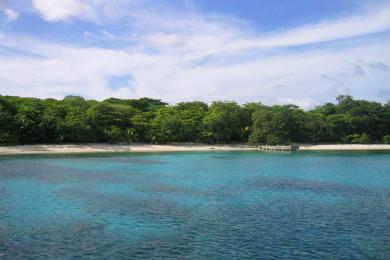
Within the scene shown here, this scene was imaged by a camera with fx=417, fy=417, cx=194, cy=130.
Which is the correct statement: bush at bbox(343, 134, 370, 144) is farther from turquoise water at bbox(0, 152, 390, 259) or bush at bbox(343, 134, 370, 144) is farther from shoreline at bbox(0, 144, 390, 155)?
turquoise water at bbox(0, 152, 390, 259)

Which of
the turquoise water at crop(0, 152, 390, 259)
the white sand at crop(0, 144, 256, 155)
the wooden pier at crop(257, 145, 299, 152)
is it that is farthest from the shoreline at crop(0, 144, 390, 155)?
the turquoise water at crop(0, 152, 390, 259)

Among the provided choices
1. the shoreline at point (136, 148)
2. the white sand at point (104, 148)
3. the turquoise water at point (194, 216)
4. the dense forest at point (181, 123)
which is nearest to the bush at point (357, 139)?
the dense forest at point (181, 123)

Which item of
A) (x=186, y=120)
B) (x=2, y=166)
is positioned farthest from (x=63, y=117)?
(x=2, y=166)

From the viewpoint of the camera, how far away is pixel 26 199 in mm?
26484

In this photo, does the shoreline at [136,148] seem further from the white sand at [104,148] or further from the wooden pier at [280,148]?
the wooden pier at [280,148]

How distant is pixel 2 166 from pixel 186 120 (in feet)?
146

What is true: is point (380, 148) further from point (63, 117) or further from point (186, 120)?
point (63, 117)

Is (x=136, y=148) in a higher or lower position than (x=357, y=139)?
lower

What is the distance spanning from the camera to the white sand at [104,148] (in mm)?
68312

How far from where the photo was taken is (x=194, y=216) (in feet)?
70.5

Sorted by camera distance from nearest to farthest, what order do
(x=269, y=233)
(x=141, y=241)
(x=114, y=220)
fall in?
(x=141, y=241)
(x=269, y=233)
(x=114, y=220)

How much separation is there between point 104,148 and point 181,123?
16.2m

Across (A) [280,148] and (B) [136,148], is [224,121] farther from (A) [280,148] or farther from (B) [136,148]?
(B) [136,148]

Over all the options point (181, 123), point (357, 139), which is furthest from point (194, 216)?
point (357, 139)
